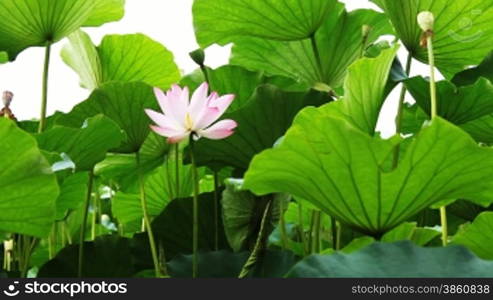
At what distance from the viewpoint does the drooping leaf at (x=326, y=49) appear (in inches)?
41.8

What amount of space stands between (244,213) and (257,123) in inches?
5.6

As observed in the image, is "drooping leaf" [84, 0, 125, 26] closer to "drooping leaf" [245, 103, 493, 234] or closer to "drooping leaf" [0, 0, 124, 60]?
"drooping leaf" [0, 0, 124, 60]

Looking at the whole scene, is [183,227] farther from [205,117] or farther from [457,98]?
[457,98]

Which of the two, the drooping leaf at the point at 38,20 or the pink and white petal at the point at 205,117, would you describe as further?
the drooping leaf at the point at 38,20

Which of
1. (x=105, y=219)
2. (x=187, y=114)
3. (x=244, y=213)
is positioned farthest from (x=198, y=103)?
(x=105, y=219)

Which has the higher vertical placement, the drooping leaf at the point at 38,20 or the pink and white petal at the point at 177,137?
the drooping leaf at the point at 38,20

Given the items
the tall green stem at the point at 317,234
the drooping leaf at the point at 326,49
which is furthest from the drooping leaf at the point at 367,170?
the drooping leaf at the point at 326,49

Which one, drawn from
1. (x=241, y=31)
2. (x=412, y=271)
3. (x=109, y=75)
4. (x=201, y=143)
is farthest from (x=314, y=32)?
(x=412, y=271)

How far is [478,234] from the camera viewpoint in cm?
75

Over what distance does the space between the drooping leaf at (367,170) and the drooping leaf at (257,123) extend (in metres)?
0.22

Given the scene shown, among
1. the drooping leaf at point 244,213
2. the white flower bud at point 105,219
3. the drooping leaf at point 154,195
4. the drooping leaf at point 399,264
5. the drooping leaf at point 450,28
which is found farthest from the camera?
the white flower bud at point 105,219

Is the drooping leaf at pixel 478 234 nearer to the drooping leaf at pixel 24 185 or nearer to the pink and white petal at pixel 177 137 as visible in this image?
the pink and white petal at pixel 177 137

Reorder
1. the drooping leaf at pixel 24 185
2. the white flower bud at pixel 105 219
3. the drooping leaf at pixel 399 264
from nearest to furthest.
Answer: the drooping leaf at pixel 399 264 < the drooping leaf at pixel 24 185 < the white flower bud at pixel 105 219

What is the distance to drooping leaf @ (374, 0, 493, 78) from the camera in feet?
2.93
